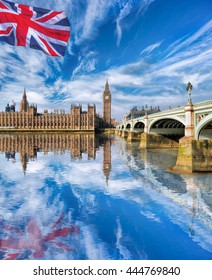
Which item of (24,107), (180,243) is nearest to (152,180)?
(180,243)

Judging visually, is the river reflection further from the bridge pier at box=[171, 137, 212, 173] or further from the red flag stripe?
the red flag stripe

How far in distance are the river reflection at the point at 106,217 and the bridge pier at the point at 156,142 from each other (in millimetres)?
22232

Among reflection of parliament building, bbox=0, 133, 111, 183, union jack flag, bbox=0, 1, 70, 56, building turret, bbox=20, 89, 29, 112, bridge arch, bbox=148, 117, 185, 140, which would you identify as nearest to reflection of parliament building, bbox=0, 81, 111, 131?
building turret, bbox=20, 89, 29, 112

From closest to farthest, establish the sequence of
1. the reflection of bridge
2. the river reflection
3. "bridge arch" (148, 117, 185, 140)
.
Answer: the river reflection → the reflection of bridge → "bridge arch" (148, 117, 185, 140)

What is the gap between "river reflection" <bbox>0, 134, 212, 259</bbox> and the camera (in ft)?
A: 25.5

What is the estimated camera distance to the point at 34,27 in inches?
394

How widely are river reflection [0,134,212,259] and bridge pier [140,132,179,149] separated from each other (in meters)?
22.2

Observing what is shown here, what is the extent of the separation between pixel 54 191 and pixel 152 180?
7.05 m

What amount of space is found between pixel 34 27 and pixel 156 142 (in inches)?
1337

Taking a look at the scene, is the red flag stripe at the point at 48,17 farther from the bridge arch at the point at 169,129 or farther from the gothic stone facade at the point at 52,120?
the gothic stone facade at the point at 52,120

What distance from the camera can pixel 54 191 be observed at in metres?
14.7

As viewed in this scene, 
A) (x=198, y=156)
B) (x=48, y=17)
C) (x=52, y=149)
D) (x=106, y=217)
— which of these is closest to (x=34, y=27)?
(x=48, y=17)

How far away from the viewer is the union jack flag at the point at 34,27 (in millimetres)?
9719
